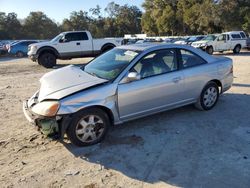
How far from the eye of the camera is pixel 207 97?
6.88 meters

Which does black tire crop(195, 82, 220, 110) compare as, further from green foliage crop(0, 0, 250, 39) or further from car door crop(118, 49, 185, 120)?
green foliage crop(0, 0, 250, 39)

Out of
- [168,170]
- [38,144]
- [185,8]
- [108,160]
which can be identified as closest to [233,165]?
[168,170]

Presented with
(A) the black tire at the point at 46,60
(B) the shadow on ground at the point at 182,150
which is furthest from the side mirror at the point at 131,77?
(A) the black tire at the point at 46,60

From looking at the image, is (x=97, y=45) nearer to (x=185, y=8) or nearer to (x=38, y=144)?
(x=38, y=144)

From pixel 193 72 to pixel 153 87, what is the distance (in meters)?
1.16

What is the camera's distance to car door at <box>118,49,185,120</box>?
5.46 m

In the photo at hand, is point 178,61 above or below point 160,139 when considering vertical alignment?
above

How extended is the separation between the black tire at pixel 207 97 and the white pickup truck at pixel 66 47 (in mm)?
12147

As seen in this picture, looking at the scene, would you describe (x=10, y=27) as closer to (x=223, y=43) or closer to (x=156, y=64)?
(x=223, y=43)

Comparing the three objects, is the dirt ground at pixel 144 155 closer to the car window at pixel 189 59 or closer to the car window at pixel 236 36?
the car window at pixel 189 59

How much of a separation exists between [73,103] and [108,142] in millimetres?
966

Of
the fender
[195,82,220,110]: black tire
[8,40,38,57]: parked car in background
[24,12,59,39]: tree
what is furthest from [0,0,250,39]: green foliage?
[195,82,220,110]: black tire

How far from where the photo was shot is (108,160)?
4.72 metres

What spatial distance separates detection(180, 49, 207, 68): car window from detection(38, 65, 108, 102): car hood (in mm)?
1942
